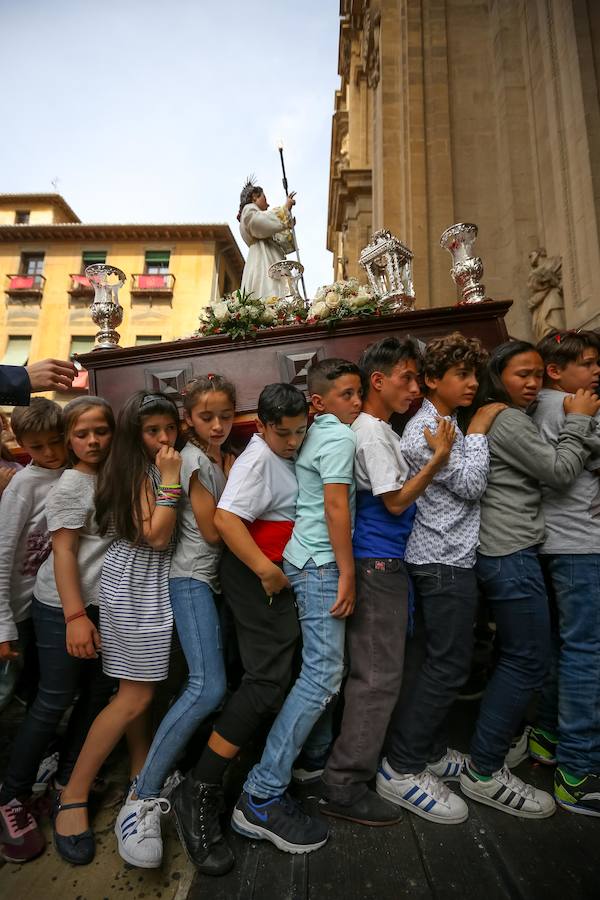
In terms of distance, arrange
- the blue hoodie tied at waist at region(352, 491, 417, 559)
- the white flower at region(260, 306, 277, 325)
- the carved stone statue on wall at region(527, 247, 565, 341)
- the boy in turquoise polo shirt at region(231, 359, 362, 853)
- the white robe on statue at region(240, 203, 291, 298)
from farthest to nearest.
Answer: the carved stone statue on wall at region(527, 247, 565, 341), the white robe on statue at region(240, 203, 291, 298), the white flower at region(260, 306, 277, 325), the blue hoodie tied at waist at region(352, 491, 417, 559), the boy in turquoise polo shirt at region(231, 359, 362, 853)

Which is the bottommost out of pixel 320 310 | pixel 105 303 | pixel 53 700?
pixel 53 700

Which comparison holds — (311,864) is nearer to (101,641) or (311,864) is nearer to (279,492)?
(101,641)

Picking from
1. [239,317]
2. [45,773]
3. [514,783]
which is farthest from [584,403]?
[45,773]

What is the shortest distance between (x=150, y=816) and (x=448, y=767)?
1147 millimetres

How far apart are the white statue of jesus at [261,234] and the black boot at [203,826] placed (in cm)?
395

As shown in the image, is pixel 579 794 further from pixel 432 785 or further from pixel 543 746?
pixel 432 785

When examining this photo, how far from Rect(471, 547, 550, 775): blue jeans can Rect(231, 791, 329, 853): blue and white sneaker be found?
67 centimetres

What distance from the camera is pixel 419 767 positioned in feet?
5.71

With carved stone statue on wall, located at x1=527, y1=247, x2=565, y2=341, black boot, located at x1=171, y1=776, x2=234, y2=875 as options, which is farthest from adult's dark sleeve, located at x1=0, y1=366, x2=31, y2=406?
carved stone statue on wall, located at x1=527, y1=247, x2=565, y2=341

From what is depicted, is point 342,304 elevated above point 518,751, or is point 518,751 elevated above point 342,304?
point 342,304

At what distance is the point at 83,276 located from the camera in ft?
66.8

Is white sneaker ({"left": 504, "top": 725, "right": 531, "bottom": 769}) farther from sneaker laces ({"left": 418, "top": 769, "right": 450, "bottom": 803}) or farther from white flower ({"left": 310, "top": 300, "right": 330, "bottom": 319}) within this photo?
white flower ({"left": 310, "top": 300, "right": 330, "bottom": 319})

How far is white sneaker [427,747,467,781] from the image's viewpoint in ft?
6.11

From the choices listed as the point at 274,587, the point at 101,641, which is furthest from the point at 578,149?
the point at 101,641
